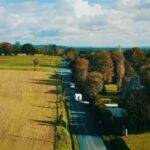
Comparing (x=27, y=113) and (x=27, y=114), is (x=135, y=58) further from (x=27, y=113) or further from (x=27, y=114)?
(x=27, y=114)

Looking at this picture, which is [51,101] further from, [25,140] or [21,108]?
[25,140]

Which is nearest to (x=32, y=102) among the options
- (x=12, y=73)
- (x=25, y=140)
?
(x=25, y=140)

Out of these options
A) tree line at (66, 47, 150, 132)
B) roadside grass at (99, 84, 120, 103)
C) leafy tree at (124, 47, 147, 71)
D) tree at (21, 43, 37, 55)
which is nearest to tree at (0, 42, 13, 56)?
tree at (21, 43, 37, 55)

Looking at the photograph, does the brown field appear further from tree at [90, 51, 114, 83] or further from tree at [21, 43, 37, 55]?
tree at [21, 43, 37, 55]

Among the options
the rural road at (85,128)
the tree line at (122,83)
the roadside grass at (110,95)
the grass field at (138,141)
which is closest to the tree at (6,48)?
the tree line at (122,83)

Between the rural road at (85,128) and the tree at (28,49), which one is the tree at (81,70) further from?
the tree at (28,49)
